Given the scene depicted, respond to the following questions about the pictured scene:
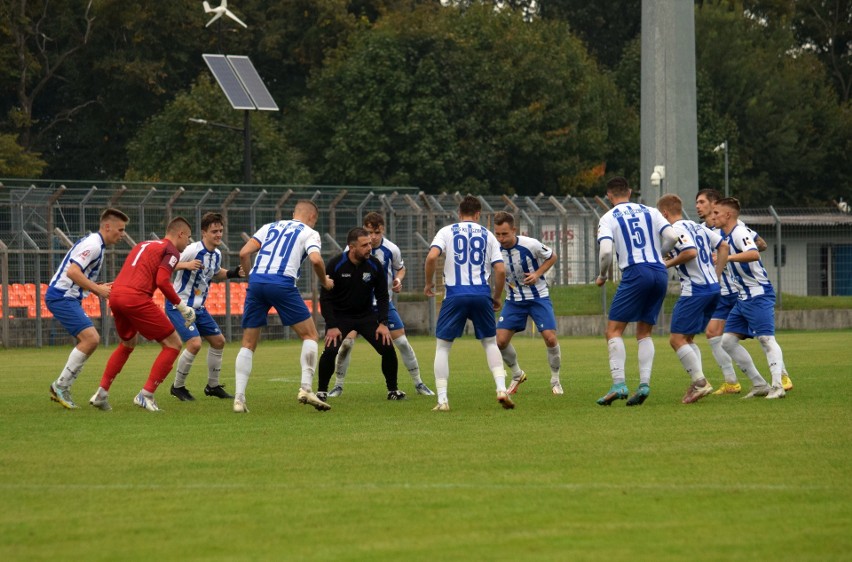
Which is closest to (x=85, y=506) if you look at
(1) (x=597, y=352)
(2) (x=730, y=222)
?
(2) (x=730, y=222)

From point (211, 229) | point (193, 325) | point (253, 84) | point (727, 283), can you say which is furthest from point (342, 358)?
point (253, 84)

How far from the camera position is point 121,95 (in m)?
59.5

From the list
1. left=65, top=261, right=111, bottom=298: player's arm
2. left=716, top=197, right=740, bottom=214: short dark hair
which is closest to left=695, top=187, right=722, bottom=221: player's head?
left=716, top=197, right=740, bottom=214: short dark hair

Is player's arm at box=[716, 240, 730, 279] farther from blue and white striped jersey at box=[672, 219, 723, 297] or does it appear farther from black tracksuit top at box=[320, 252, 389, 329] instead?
black tracksuit top at box=[320, 252, 389, 329]

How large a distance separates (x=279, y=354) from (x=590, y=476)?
18128 millimetres

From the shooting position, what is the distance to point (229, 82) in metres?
39.4

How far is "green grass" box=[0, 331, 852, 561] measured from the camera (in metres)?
7.21

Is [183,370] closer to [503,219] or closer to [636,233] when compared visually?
[503,219]

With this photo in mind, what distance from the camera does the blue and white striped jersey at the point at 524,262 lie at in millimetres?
16219

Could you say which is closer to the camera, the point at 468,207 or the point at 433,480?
the point at 433,480

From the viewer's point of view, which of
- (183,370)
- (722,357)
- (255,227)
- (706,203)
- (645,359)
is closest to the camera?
(645,359)

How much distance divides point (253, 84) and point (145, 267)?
26179 millimetres

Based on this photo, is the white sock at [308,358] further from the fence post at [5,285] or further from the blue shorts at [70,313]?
the fence post at [5,285]

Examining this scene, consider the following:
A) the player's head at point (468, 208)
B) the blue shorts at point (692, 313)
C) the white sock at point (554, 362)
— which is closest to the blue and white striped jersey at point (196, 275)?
the player's head at point (468, 208)
